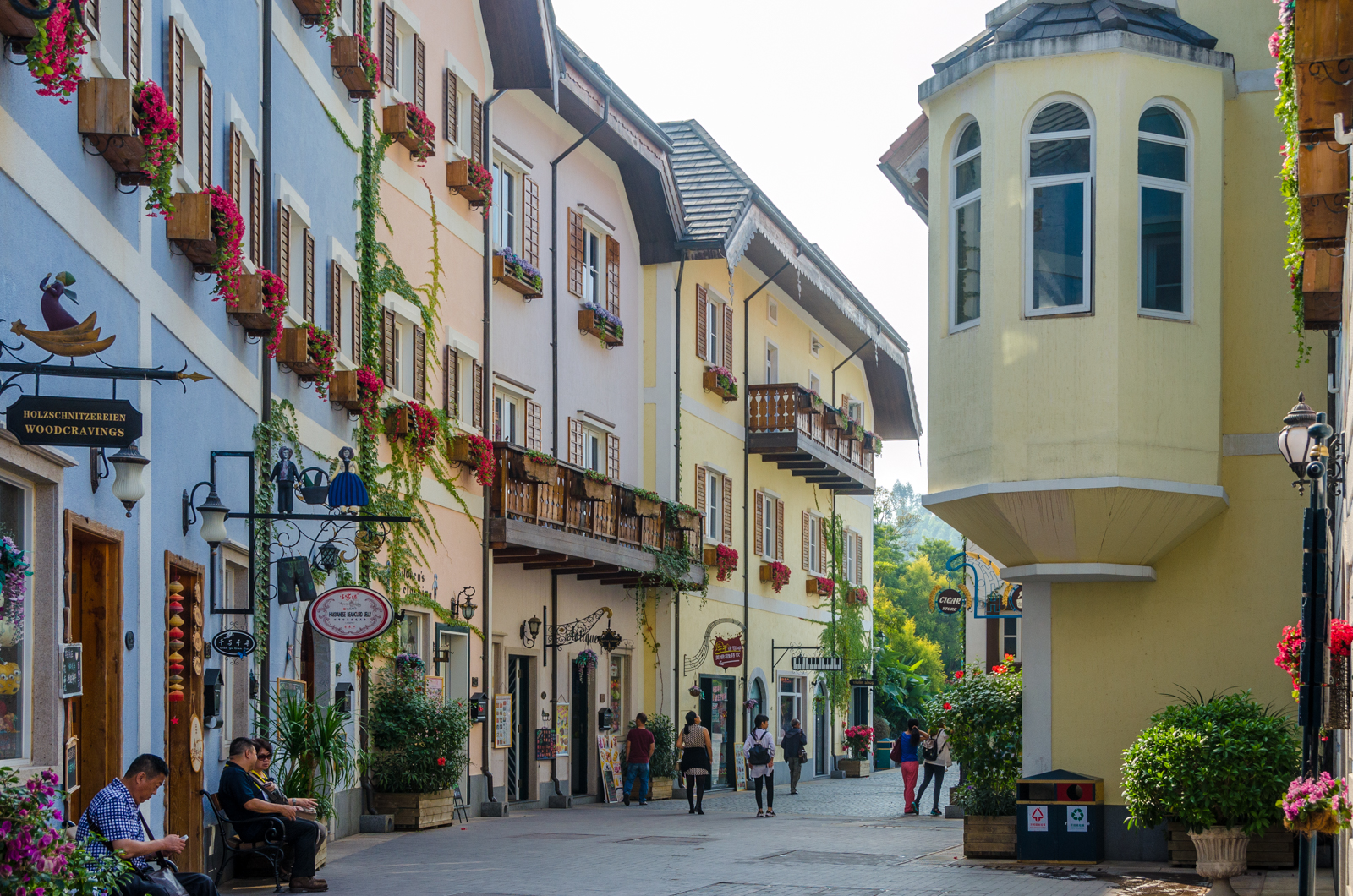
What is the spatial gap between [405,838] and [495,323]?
831 centimetres

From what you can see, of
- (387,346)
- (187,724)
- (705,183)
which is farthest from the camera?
(705,183)

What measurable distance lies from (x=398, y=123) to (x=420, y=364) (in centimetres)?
303

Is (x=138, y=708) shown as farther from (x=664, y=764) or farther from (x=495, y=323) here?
(x=664, y=764)

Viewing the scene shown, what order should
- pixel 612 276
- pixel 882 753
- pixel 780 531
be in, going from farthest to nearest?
pixel 882 753
pixel 780 531
pixel 612 276

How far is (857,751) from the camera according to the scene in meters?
40.8

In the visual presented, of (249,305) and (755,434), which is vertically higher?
(249,305)

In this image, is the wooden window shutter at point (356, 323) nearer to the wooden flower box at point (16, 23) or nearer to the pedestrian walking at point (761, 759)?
the pedestrian walking at point (761, 759)

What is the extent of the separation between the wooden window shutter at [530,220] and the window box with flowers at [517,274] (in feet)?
1.03

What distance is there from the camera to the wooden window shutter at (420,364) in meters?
21.2

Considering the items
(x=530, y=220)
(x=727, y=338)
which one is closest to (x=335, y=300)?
(x=530, y=220)

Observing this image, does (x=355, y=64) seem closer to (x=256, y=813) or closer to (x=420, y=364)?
(x=420, y=364)

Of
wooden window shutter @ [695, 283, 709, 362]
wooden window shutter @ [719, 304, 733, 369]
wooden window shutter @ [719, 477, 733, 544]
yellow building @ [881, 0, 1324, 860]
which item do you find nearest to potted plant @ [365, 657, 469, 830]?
yellow building @ [881, 0, 1324, 860]

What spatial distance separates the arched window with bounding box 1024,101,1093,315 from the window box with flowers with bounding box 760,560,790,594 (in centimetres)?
1961

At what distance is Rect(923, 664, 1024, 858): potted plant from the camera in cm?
1714
